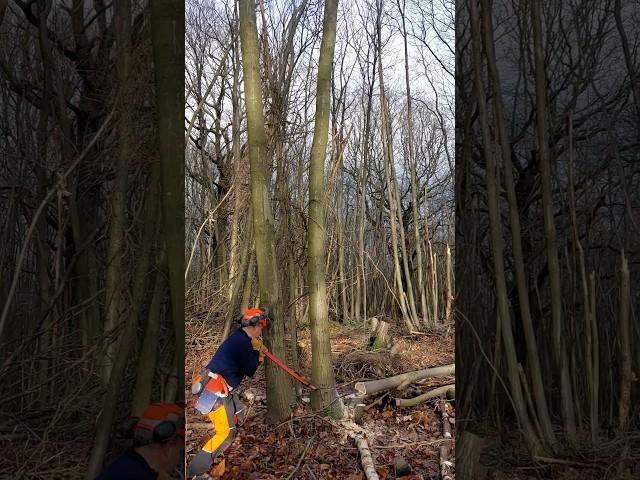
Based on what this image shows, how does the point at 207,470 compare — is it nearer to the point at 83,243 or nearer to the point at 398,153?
the point at 83,243

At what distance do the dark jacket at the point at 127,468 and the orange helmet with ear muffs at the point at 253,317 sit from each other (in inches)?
21.3

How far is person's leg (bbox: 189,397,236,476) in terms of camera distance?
172 cm

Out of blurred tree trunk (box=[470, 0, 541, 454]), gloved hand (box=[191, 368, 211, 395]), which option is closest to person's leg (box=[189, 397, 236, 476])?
gloved hand (box=[191, 368, 211, 395])

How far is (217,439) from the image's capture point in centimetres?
176

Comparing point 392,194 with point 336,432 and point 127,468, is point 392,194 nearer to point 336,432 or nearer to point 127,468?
point 336,432

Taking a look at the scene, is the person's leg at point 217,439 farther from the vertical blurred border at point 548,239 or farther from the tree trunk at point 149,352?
the vertical blurred border at point 548,239

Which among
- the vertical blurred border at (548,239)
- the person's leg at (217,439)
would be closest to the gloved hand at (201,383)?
the person's leg at (217,439)

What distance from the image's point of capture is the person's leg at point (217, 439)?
5.65ft

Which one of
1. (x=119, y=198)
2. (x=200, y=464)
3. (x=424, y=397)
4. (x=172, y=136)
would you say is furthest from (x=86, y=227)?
(x=424, y=397)

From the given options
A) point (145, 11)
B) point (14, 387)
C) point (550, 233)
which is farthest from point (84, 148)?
point (550, 233)

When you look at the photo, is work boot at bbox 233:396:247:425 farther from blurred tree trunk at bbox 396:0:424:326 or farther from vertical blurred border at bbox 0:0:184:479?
blurred tree trunk at bbox 396:0:424:326

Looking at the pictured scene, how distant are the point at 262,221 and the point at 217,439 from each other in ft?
2.68

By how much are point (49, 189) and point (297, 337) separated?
3.19 feet

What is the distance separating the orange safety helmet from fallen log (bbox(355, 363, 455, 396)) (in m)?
0.68
